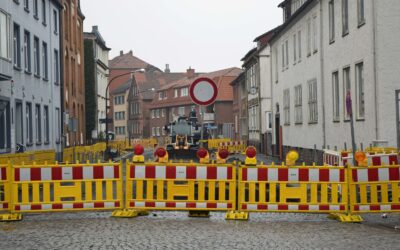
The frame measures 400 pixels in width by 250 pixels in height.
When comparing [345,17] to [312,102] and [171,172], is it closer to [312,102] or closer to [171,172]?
[312,102]

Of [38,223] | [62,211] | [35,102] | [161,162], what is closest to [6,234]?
[38,223]

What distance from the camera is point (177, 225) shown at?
38.5 ft

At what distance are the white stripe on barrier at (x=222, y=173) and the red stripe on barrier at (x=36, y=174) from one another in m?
3.26

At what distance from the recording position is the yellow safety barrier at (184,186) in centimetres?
1290

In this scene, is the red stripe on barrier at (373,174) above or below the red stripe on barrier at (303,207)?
above

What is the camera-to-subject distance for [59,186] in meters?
13.1

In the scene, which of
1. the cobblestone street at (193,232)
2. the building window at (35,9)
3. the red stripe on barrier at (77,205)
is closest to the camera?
the cobblestone street at (193,232)

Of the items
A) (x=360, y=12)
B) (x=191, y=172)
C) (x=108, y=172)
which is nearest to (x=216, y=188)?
(x=191, y=172)

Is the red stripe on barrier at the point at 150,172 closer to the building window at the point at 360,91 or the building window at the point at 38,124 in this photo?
the building window at the point at 360,91

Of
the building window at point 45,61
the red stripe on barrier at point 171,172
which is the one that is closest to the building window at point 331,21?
the red stripe on barrier at point 171,172

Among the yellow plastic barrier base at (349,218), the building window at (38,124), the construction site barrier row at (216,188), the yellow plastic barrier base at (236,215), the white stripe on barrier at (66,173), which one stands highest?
the building window at (38,124)

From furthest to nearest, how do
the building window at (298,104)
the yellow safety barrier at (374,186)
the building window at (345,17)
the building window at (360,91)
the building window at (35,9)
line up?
1. the building window at (35,9)
2. the building window at (298,104)
3. the building window at (345,17)
4. the building window at (360,91)
5. the yellow safety barrier at (374,186)

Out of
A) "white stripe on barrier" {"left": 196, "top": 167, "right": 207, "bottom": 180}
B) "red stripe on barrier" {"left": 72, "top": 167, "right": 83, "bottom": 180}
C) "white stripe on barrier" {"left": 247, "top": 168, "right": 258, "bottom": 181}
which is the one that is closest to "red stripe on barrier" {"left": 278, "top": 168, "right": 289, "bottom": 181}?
"white stripe on barrier" {"left": 247, "top": 168, "right": 258, "bottom": 181}

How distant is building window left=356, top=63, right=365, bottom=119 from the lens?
913 inches
